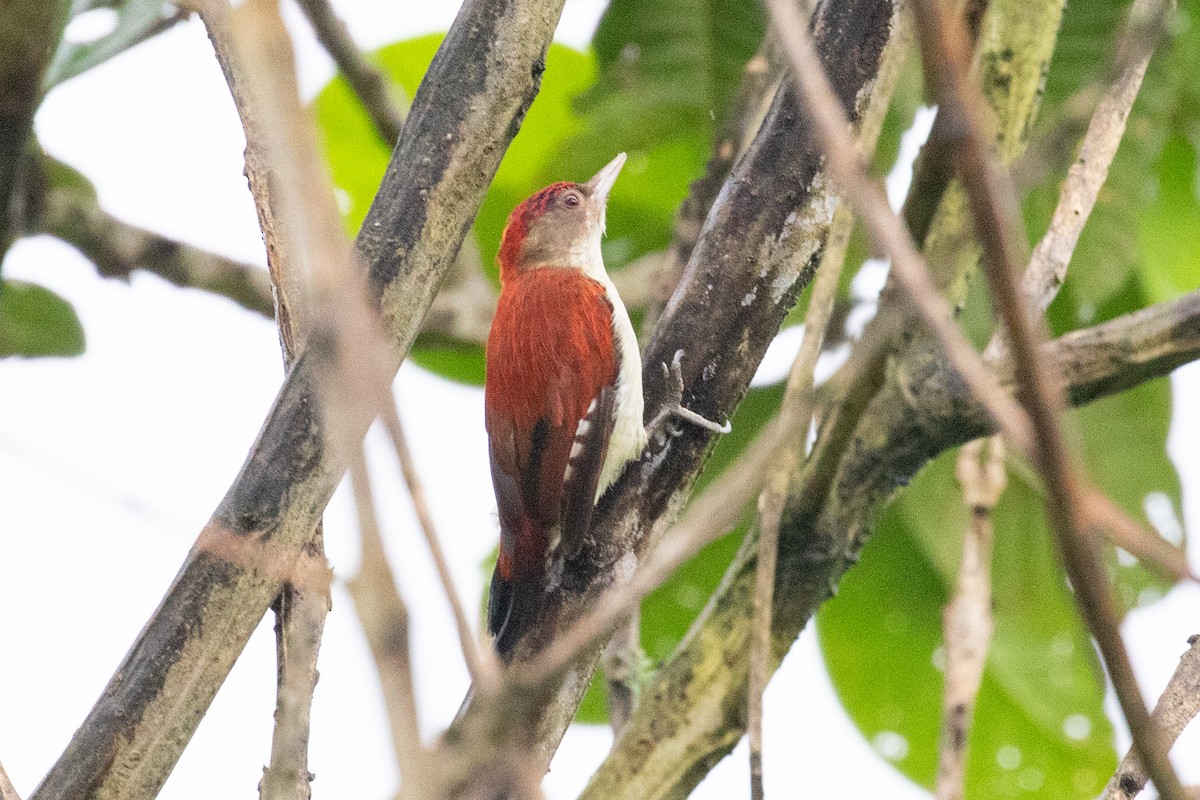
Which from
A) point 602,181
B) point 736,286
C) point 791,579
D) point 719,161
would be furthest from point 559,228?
point 736,286

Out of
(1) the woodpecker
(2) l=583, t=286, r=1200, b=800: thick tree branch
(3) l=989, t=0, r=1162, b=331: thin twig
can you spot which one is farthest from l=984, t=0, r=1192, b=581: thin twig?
(1) the woodpecker

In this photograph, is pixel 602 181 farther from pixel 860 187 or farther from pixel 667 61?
pixel 860 187

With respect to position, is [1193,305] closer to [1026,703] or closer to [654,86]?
[1026,703]

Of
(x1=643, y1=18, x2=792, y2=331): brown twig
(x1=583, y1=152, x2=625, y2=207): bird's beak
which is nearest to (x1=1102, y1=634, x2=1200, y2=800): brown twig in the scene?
(x1=643, y1=18, x2=792, y2=331): brown twig

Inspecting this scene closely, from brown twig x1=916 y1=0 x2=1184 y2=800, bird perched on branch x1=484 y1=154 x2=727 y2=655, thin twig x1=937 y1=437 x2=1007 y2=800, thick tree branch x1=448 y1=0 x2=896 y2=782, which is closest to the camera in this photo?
brown twig x1=916 y1=0 x2=1184 y2=800

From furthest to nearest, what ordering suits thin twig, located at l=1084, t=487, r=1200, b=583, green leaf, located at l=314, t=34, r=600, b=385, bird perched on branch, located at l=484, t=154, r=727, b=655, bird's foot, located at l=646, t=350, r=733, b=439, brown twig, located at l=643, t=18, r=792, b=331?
green leaf, located at l=314, t=34, r=600, b=385
brown twig, located at l=643, t=18, r=792, b=331
bird perched on branch, located at l=484, t=154, r=727, b=655
bird's foot, located at l=646, t=350, r=733, b=439
thin twig, located at l=1084, t=487, r=1200, b=583

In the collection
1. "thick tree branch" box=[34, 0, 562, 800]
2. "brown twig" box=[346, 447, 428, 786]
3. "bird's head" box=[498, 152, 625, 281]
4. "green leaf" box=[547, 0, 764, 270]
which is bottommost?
"brown twig" box=[346, 447, 428, 786]

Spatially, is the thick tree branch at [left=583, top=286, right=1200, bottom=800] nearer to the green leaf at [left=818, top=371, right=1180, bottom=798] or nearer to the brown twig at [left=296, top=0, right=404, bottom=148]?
the green leaf at [left=818, top=371, right=1180, bottom=798]

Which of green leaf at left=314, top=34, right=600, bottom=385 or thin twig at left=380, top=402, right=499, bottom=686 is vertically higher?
green leaf at left=314, top=34, right=600, bottom=385

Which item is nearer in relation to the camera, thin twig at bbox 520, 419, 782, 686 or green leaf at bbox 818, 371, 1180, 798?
thin twig at bbox 520, 419, 782, 686
